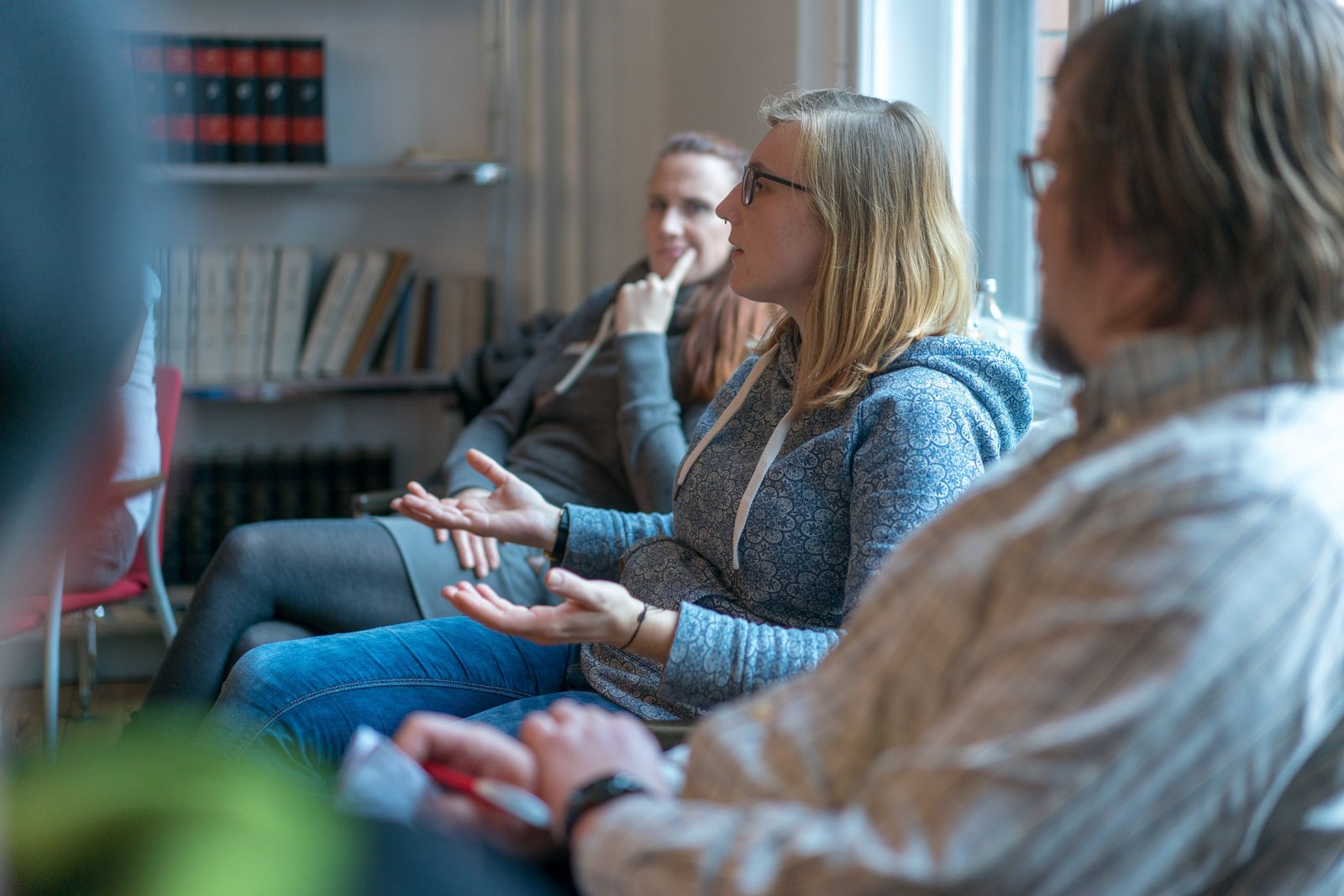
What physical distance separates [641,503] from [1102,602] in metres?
1.44

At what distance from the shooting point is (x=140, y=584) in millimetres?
2428

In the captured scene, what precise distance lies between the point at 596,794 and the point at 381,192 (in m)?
3.08

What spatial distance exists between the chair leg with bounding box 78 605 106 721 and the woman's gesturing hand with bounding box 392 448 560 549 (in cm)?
164

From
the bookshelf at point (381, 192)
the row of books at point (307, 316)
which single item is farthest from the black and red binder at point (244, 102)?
the row of books at point (307, 316)

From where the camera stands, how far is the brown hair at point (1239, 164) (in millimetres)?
709

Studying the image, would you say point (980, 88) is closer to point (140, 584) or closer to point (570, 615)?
point (570, 615)

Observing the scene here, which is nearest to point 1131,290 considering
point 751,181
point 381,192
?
point 751,181

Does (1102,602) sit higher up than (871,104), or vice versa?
(871,104)

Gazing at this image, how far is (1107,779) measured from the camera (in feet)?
2.02

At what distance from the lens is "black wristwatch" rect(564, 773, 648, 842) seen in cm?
78

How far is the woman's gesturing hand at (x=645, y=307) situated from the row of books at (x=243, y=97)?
A: 1445 mm

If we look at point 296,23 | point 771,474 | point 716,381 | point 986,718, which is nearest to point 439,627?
point 771,474

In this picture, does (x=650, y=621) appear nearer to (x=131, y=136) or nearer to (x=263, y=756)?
(x=263, y=756)

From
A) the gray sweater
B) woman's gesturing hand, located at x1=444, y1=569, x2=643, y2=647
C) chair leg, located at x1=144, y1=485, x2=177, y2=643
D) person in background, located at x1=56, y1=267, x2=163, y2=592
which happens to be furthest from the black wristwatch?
chair leg, located at x1=144, y1=485, x2=177, y2=643
